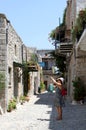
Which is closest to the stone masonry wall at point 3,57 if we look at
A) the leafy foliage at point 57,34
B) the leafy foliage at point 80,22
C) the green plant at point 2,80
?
the green plant at point 2,80

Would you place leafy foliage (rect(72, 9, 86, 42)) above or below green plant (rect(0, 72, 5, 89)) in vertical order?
above

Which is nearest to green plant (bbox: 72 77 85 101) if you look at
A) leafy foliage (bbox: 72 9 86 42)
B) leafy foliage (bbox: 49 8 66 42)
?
leafy foliage (bbox: 72 9 86 42)

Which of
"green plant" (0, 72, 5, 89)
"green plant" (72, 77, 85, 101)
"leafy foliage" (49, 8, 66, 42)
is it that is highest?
"leafy foliage" (49, 8, 66, 42)

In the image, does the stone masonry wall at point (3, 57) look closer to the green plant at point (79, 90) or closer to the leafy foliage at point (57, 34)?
the green plant at point (79, 90)

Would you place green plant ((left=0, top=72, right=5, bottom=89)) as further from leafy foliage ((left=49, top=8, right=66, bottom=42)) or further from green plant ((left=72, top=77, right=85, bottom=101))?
leafy foliage ((left=49, top=8, right=66, bottom=42))

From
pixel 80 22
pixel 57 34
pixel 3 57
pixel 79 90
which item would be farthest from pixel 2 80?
pixel 57 34

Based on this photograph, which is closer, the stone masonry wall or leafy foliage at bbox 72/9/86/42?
the stone masonry wall

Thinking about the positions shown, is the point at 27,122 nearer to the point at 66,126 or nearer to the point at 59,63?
the point at 66,126

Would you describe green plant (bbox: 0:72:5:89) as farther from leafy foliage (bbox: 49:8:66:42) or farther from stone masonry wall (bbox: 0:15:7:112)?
leafy foliage (bbox: 49:8:66:42)

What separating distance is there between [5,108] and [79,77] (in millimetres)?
5800

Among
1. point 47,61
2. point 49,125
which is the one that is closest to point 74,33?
point 49,125

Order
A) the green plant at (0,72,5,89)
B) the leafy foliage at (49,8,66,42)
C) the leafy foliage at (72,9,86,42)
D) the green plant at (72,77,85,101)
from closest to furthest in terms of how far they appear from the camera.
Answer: the green plant at (0,72,5,89) → the leafy foliage at (72,9,86,42) → the green plant at (72,77,85,101) → the leafy foliage at (49,8,66,42)

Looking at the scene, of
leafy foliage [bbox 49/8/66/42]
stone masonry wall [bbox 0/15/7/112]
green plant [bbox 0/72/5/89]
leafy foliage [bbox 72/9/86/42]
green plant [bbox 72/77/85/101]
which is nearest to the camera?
green plant [bbox 0/72/5/89]

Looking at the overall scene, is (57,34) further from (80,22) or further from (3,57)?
(3,57)
